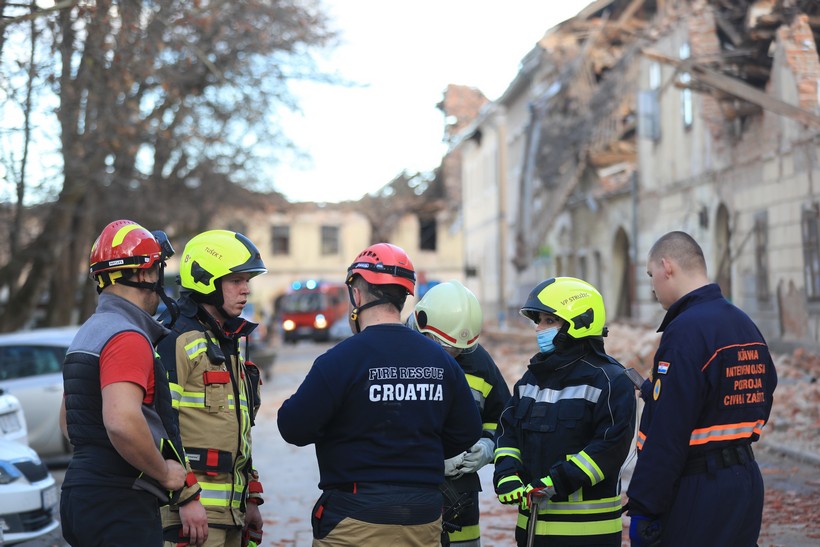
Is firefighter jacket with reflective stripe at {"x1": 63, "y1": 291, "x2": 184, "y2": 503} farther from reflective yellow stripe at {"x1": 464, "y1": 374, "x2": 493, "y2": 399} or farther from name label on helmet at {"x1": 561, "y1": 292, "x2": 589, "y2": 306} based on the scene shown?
name label on helmet at {"x1": 561, "y1": 292, "x2": 589, "y2": 306}

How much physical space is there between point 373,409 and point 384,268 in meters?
0.57

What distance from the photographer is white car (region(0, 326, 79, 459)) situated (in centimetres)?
1209

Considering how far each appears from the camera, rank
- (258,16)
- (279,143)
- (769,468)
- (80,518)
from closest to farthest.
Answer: (80,518) < (769,468) < (258,16) < (279,143)

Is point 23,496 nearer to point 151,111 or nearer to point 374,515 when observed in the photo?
point 374,515

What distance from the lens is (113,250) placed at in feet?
13.0

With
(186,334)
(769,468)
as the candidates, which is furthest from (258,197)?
(186,334)

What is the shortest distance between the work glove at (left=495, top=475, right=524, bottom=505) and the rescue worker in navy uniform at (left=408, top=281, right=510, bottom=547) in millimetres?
421

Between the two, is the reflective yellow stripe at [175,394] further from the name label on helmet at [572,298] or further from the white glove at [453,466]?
the name label on helmet at [572,298]

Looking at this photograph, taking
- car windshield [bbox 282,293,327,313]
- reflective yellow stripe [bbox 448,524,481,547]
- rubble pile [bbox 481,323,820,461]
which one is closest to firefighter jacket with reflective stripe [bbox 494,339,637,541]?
reflective yellow stripe [bbox 448,524,481,547]

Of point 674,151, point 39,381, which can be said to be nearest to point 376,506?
point 39,381

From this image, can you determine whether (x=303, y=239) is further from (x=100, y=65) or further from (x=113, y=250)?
(x=113, y=250)

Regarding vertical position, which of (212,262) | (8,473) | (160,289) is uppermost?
(212,262)

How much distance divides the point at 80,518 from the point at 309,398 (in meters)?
0.93

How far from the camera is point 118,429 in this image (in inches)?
143
